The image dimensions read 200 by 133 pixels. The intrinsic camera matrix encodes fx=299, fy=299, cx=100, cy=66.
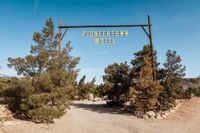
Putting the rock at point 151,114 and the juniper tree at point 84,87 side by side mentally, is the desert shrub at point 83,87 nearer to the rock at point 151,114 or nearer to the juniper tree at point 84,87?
the juniper tree at point 84,87

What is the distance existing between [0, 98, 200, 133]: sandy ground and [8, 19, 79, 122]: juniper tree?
3.03 ft

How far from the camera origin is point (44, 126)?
17.6m

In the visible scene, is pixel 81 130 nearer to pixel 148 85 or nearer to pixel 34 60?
pixel 34 60

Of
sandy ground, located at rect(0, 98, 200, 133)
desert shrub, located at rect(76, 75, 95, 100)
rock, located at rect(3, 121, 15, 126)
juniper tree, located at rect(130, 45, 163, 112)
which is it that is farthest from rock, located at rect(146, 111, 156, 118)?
desert shrub, located at rect(76, 75, 95, 100)

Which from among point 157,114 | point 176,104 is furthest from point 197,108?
point 157,114

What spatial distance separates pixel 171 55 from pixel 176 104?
1325 centimetres

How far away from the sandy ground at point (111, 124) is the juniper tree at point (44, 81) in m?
0.92

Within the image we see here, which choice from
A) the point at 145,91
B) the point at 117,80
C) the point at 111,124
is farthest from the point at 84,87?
the point at 111,124

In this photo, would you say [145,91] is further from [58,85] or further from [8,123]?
[8,123]

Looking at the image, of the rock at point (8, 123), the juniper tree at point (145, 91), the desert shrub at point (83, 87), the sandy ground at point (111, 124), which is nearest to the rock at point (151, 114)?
the juniper tree at point (145, 91)

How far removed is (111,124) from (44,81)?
5.13 m

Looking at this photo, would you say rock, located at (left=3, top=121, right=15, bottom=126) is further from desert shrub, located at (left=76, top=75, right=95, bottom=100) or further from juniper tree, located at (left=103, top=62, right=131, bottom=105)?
desert shrub, located at (left=76, top=75, right=95, bottom=100)

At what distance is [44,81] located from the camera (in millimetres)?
19172

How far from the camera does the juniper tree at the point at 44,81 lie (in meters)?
18.5
